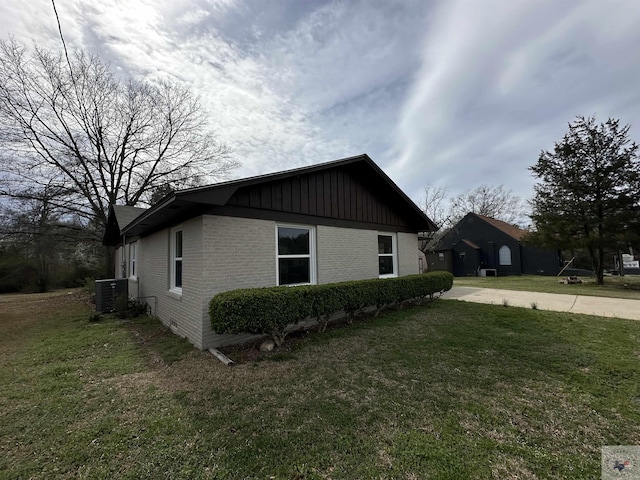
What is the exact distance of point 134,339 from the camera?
6.33 metres

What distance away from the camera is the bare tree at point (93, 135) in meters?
15.5

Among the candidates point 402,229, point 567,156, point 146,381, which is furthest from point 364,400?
point 567,156

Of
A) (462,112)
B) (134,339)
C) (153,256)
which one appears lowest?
(134,339)

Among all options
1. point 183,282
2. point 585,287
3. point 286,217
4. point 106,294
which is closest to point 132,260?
point 106,294

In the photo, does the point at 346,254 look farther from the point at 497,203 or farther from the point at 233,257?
the point at 497,203

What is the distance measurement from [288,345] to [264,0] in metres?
7.69

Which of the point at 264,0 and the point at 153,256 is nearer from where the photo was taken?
the point at 264,0

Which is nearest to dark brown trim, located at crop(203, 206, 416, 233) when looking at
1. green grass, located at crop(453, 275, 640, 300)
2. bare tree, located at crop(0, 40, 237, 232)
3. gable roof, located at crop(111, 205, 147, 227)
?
gable roof, located at crop(111, 205, 147, 227)

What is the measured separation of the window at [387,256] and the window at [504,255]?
18.9 metres

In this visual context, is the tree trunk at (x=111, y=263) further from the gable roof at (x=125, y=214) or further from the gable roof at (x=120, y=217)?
the gable roof at (x=125, y=214)

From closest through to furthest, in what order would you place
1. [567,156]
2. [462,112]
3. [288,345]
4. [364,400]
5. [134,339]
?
[364,400], [288,345], [134,339], [462,112], [567,156]

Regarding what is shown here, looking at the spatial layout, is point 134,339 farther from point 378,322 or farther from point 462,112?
point 462,112

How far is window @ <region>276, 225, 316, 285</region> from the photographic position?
21.3 feet

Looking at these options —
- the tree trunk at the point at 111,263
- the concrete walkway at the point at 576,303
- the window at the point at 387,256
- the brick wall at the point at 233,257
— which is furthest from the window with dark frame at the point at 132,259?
the concrete walkway at the point at 576,303
